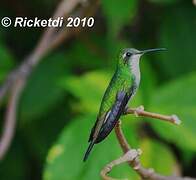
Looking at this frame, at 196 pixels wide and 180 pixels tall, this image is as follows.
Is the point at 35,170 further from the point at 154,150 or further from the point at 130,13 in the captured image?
the point at 130,13

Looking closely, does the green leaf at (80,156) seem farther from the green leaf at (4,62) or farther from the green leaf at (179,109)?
the green leaf at (4,62)

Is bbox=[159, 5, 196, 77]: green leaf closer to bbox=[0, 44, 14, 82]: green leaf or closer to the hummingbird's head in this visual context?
bbox=[0, 44, 14, 82]: green leaf

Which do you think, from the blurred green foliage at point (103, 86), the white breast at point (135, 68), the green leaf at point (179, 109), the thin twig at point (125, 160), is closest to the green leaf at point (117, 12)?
the blurred green foliage at point (103, 86)

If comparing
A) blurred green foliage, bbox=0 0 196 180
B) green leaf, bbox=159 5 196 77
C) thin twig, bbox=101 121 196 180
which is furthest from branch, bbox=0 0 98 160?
thin twig, bbox=101 121 196 180

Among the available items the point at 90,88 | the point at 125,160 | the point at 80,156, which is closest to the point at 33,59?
the point at 90,88

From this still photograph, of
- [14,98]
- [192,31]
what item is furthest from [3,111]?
[192,31]

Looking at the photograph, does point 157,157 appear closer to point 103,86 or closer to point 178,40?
point 103,86
